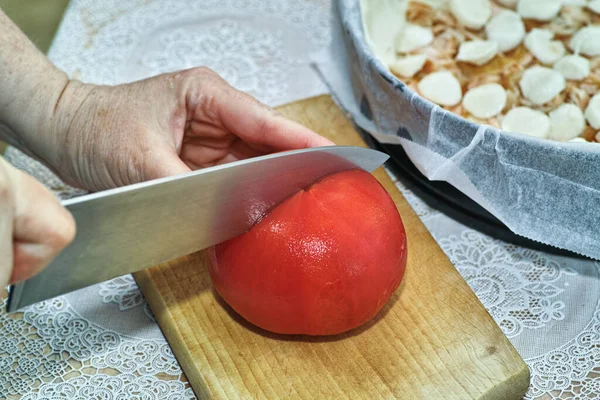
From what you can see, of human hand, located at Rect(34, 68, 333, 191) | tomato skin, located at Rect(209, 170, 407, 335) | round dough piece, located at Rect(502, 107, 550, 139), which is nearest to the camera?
tomato skin, located at Rect(209, 170, 407, 335)

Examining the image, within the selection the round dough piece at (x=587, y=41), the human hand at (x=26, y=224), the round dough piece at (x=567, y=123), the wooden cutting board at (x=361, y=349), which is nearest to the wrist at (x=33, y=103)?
the wooden cutting board at (x=361, y=349)

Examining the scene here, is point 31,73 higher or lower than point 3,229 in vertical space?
lower

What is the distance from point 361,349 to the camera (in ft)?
3.11

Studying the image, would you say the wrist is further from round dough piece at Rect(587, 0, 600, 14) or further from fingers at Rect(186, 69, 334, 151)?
round dough piece at Rect(587, 0, 600, 14)

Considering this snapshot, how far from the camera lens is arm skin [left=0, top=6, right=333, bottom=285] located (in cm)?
99

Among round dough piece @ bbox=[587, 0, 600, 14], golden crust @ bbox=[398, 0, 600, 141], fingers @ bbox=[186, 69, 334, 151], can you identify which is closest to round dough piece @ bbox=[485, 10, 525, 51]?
golden crust @ bbox=[398, 0, 600, 141]

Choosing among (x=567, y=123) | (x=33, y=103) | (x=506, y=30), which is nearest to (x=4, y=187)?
(x=33, y=103)

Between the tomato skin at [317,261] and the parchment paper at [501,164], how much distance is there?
0.19 meters

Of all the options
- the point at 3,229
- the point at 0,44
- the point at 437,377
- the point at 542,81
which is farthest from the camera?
the point at 542,81

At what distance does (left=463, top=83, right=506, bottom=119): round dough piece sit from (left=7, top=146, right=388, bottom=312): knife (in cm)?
36

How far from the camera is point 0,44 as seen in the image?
41.2 inches

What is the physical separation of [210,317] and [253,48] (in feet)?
2.66

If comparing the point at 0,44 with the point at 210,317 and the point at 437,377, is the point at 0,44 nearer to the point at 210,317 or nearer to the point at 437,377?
the point at 210,317

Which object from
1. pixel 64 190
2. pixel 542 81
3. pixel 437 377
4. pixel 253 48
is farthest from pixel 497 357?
pixel 253 48
